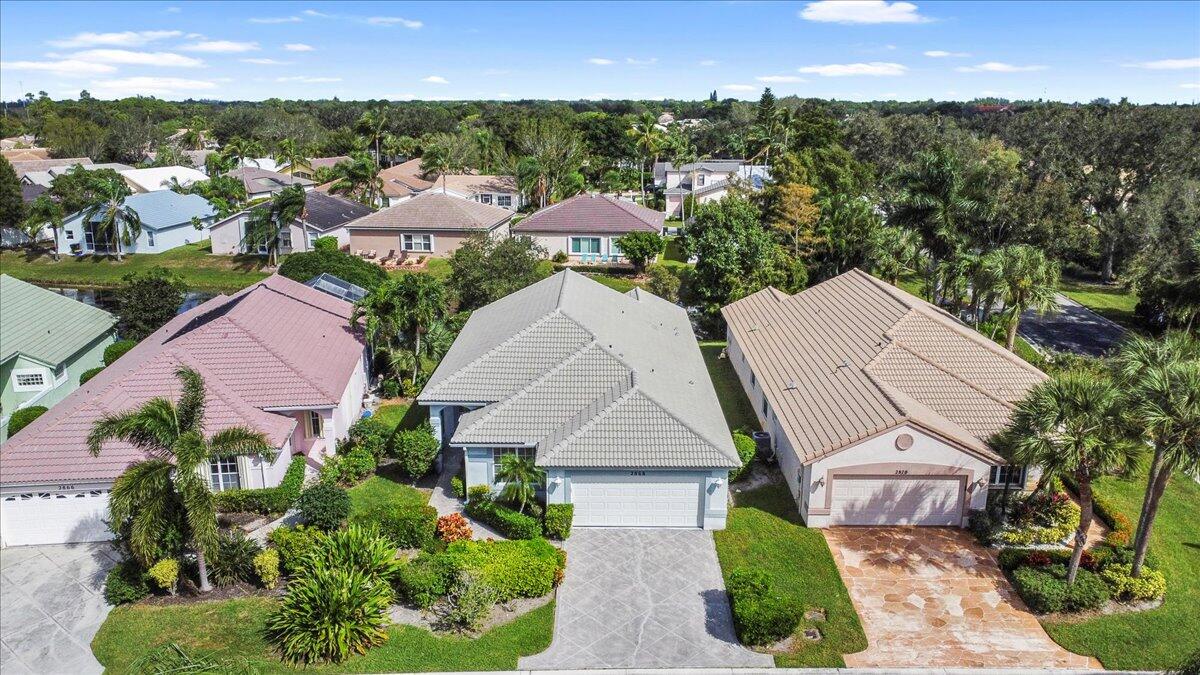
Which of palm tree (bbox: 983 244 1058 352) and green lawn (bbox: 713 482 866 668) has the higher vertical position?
palm tree (bbox: 983 244 1058 352)

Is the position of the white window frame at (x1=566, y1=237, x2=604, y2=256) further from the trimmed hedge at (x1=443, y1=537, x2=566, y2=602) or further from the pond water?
the trimmed hedge at (x1=443, y1=537, x2=566, y2=602)

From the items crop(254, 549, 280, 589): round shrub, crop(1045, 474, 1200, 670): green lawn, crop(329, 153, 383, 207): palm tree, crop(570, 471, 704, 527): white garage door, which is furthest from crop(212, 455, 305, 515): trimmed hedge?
crop(329, 153, 383, 207): palm tree

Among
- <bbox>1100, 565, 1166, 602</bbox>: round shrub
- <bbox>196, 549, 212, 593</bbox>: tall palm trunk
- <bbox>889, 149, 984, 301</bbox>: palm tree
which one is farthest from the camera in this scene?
<bbox>889, 149, 984, 301</bbox>: palm tree

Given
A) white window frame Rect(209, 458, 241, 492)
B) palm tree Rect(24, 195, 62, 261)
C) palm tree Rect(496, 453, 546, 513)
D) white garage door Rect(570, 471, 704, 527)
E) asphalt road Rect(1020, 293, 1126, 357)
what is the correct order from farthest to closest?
palm tree Rect(24, 195, 62, 261)
asphalt road Rect(1020, 293, 1126, 357)
white window frame Rect(209, 458, 241, 492)
white garage door Rect(570, 471, 704, 527)
palm tree Rect(496, 453, 546, 513)

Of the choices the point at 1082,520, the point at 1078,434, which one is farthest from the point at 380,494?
the point at 1082,520

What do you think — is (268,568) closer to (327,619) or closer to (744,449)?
(327,619)

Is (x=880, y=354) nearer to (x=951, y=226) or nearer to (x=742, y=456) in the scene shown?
(x=742, y=456)

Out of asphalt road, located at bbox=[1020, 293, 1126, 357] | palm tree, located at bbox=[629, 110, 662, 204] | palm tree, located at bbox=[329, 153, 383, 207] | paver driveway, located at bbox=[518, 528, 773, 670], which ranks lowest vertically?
paver driveway, located at bbox=[518, 528, 773, 670]
